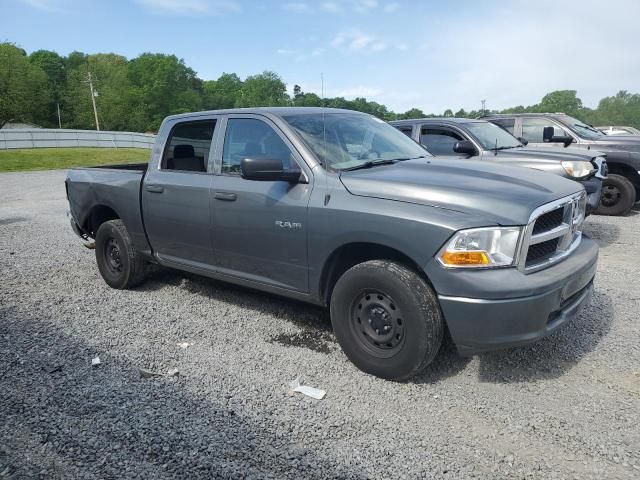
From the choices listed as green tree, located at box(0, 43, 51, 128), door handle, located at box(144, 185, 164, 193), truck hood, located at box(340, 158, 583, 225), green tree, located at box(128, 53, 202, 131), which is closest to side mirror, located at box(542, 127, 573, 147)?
truck hood, located at box(340, 158, 583, 225)

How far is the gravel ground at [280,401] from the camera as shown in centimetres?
264

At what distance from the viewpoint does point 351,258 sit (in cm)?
370

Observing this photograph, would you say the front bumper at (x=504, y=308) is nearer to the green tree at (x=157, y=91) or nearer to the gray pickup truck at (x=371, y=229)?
the gray pickup truck at (x=371, y=229)

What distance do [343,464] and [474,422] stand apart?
0.90m

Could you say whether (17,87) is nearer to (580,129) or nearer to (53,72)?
(53,72)

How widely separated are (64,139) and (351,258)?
43.9 m

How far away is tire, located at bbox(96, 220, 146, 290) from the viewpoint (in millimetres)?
5375

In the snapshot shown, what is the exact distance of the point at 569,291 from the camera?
324cm

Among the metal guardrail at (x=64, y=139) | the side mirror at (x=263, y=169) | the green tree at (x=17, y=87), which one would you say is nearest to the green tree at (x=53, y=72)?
the green tree at (x=17, y=87)

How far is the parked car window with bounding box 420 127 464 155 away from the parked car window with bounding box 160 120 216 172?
4.46 m

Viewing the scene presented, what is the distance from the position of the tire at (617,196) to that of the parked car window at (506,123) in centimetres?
201

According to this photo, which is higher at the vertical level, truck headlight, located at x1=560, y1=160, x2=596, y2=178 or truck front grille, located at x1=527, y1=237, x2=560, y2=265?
truck headlight, located at x1=560, y1=160, x2=596, y2=178

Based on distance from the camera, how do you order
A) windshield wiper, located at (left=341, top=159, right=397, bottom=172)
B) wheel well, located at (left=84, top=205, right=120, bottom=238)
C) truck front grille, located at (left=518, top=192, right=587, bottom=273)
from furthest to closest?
wheel well, located at (left=84, top=205, right=120, bottom=238), windshield wiper, located at (left=341, top=159, right=397, bottom=172), truck front grille, located at (left=518, top=192, right=587, bottom=273)

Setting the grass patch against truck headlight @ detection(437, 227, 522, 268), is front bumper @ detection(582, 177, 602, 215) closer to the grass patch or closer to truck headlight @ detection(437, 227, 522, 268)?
truck headlight @ detection(437, 227, 522, 268)
